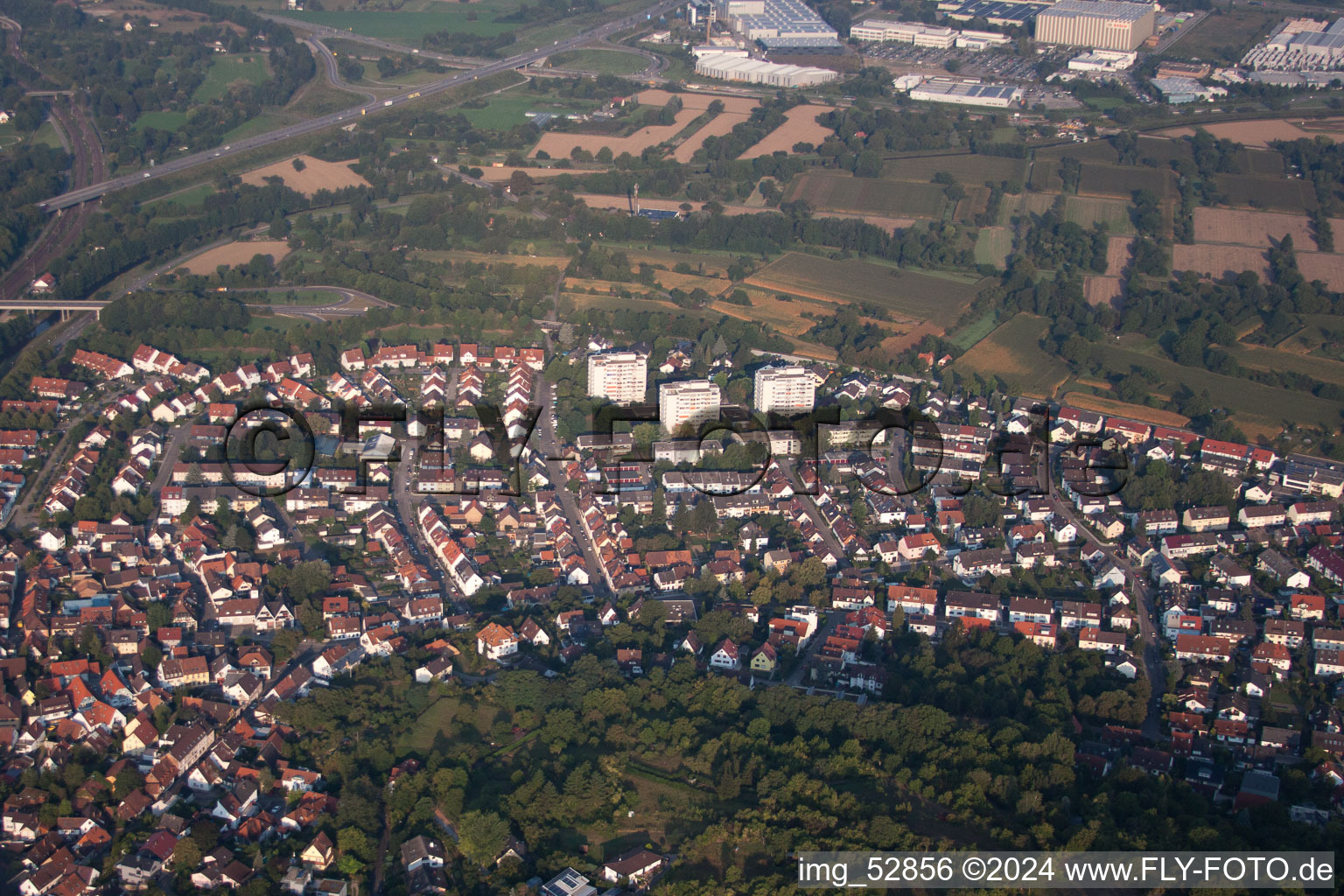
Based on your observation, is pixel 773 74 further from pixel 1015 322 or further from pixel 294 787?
pixel 294 787

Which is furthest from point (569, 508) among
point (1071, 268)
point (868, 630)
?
point (1071, 268)

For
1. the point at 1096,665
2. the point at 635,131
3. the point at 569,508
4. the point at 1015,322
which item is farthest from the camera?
the point at 635,131

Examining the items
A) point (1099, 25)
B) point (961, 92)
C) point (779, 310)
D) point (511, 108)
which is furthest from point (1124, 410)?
point (1099, 25)

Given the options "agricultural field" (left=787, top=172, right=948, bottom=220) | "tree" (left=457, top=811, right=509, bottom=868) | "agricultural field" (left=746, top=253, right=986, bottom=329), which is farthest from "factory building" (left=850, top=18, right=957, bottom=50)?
"tree" (left=457, top=811, right=509, bottom=868)

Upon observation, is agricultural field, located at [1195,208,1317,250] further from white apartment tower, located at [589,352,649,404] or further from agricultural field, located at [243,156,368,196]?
agricultural field, located at [243,156,368,196]

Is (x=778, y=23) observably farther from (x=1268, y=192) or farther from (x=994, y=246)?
(x=994, y=246)

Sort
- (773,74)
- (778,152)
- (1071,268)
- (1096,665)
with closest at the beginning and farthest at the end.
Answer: (1096,665) < (1071,268) < (778,152) < (773,74)
